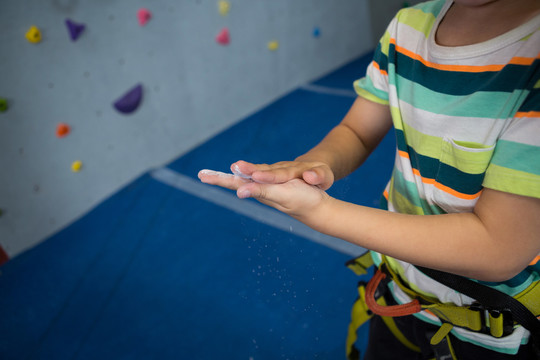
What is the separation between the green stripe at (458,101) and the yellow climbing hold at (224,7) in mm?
1855

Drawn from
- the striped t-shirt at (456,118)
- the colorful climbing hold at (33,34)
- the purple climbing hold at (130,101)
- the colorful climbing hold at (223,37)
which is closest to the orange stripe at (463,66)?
the striped t-shirt at (456,118)

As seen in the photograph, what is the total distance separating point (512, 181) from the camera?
1.45 feet

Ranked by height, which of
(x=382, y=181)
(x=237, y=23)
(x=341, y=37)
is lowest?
(x=382, y=181)

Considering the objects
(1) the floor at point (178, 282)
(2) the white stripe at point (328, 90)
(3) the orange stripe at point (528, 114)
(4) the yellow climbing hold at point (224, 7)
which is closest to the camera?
(3) the orange stripe at point (528, 114)

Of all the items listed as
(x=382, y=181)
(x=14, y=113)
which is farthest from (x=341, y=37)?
(x=14, y=113)

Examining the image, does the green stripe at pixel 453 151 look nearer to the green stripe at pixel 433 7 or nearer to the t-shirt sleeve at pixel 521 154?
the t-shirt sleeve at pixel 521 154

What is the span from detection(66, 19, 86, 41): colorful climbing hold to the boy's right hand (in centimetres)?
145

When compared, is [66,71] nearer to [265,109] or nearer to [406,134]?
[265,109]

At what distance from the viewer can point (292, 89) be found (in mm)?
2918

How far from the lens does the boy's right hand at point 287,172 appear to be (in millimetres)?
495

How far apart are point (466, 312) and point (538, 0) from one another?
397 millimetres

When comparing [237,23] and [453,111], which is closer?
[453,111]

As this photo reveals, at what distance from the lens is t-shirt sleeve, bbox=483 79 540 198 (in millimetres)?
422

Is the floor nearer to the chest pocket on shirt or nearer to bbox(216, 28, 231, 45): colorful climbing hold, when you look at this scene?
the chest pocket on shirt
